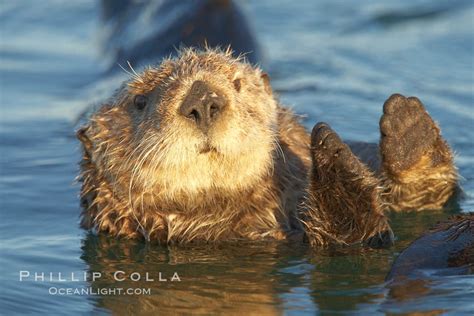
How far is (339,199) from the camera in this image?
5.74 metres

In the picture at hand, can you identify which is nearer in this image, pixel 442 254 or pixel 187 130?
pixel 442 254

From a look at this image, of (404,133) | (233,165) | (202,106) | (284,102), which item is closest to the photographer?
(202,106)

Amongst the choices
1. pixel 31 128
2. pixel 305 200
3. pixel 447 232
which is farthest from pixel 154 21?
pixel 447 232

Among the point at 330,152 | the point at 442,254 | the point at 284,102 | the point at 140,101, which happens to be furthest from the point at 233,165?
the point at 284,102

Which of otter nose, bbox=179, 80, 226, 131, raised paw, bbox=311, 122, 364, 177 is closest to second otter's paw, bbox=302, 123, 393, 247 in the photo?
raised paw, bbox=311, 122, 364, 177

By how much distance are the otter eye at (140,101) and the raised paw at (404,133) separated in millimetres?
1311

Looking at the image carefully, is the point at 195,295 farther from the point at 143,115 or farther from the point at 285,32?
the point at 285,32

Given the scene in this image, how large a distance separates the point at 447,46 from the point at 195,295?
5.46 metres

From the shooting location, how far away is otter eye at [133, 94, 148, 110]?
6211 millimetres

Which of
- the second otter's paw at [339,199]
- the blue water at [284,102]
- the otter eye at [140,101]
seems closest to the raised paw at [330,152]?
the second otter's paw at [339,199]

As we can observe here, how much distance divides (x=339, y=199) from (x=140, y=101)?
1282mm

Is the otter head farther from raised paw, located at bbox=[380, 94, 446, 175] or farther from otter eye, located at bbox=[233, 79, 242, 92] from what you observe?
raised paw, located at bbox=[380, 94, 446, 175]

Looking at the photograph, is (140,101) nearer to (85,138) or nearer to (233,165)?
(85,138)

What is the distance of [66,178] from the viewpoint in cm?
798
